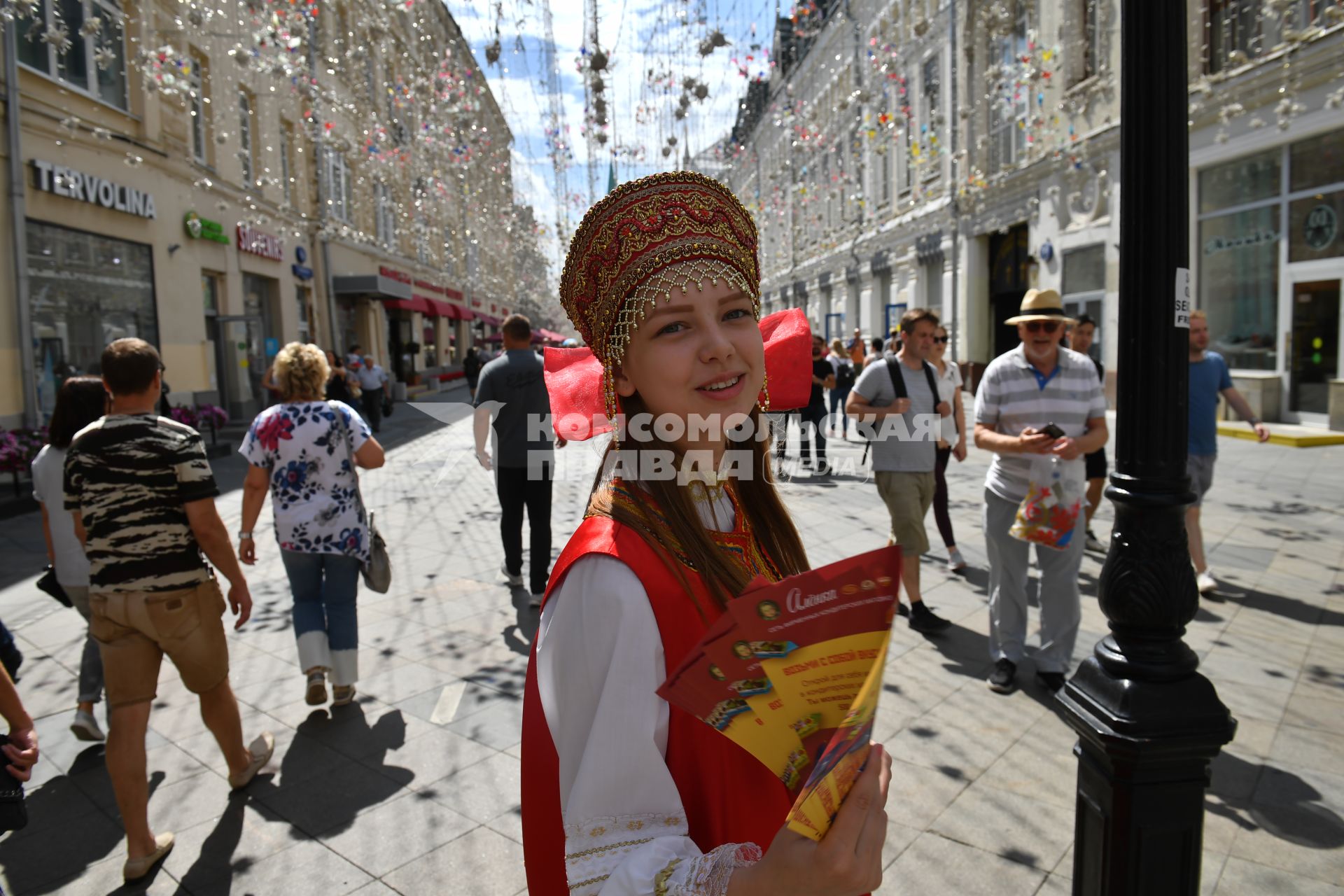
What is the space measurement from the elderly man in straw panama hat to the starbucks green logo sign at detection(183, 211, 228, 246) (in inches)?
665

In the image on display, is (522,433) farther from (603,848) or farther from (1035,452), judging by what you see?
(603,848)

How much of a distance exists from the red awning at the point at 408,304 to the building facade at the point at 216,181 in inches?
74.1

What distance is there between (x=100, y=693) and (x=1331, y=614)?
723 cm

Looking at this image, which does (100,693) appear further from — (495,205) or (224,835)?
(495,205)

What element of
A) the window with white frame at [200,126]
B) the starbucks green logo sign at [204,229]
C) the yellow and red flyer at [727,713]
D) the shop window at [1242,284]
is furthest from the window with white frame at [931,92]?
the yellow and red flyer at [727,713]

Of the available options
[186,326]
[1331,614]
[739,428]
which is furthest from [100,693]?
[186,326]

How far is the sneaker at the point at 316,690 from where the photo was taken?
4.12m

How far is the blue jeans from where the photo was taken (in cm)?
411

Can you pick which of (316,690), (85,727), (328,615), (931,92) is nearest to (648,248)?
(328,615)

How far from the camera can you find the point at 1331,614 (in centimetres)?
495

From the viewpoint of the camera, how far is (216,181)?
16766 millimetres

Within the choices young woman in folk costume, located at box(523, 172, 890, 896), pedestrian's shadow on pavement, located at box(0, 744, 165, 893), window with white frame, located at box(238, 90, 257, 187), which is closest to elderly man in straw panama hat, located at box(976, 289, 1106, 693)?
young woman in folk costume, located at box(523, 172, 890, 896)

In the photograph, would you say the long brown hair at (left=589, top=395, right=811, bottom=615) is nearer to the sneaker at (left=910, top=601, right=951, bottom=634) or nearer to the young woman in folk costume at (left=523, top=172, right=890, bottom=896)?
the young woman in folk costume at (left=523, top=172, right=890, bottom=896)

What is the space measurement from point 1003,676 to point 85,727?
4.67 meters
